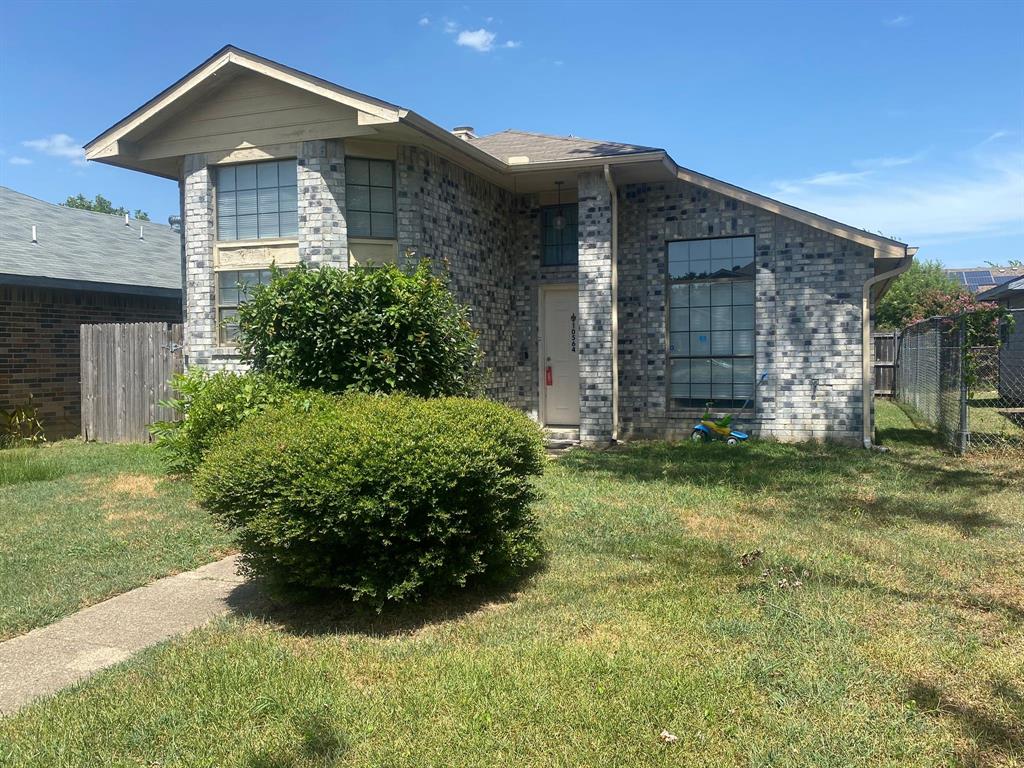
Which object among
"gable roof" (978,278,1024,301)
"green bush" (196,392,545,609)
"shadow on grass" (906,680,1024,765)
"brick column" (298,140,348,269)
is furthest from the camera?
"gable roof" (978,278,1024,301)

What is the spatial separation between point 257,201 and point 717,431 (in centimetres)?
734

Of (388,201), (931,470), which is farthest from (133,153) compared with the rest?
(931,470)

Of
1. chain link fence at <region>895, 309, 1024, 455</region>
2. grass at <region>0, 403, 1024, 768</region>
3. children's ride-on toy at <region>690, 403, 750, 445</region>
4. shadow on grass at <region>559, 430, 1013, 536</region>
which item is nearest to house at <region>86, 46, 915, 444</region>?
children's ride-on toy at <region>690, 403, 750, 445</region>

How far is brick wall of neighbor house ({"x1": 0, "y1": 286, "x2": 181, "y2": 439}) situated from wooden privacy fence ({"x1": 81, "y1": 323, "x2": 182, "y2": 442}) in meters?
0.99

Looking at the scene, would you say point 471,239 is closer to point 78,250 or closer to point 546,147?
point 546,147

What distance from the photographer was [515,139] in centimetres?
1408

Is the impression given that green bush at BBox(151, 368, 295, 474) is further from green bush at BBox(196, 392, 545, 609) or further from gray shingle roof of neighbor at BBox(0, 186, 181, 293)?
gray shingle roof of neighbor at BBox(0, 186, 181, 293)

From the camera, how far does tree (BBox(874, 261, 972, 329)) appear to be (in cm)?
3459

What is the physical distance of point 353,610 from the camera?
16.0 ft

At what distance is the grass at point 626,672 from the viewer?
318 centimetres

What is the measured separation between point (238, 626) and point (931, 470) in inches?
314

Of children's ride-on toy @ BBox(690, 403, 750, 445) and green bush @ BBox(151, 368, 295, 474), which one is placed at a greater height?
green bush @ BBox(151, 368, 295, 474)

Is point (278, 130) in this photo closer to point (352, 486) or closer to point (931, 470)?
point (352, 486)

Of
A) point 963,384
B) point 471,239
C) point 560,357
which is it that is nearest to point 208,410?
point 471,239
